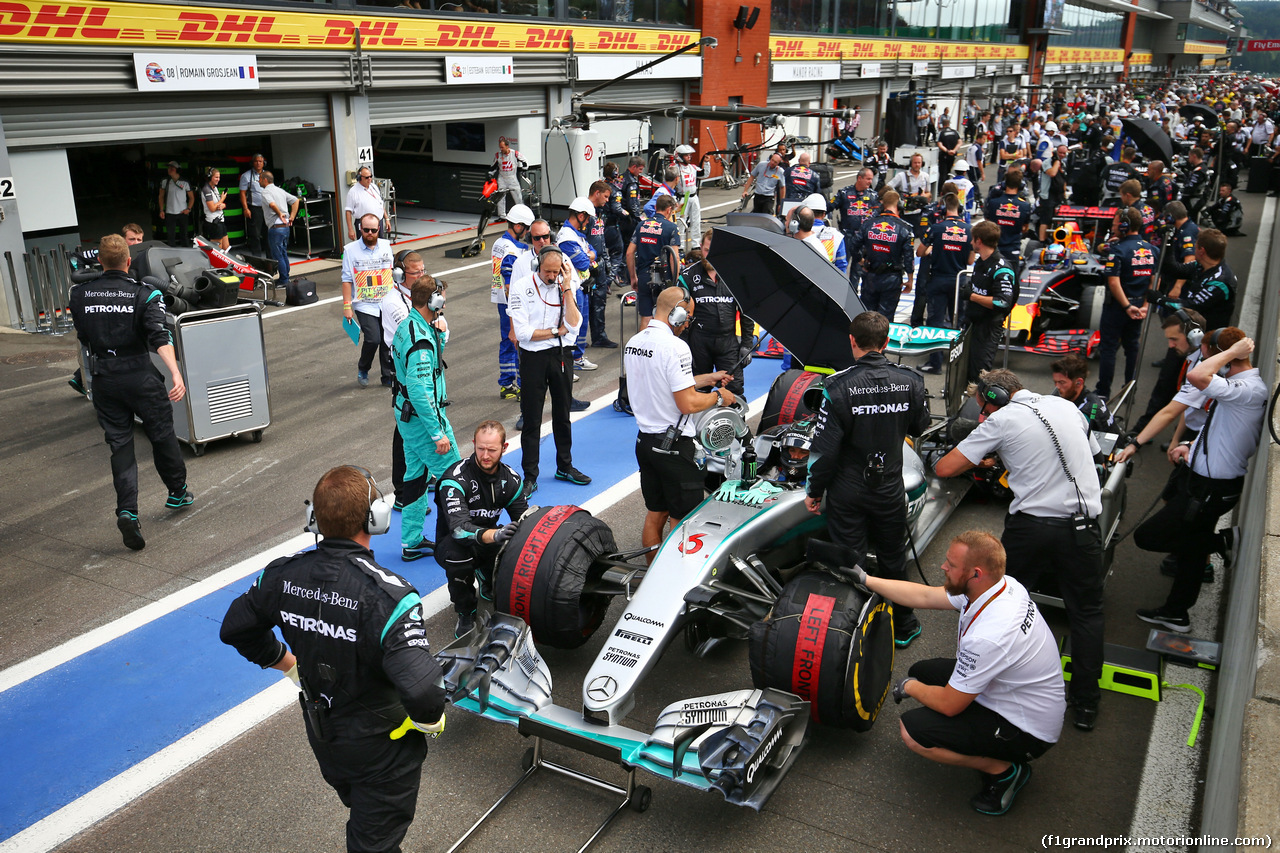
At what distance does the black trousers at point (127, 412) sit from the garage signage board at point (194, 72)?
27.6 ft

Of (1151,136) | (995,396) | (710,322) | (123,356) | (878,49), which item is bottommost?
(710,322)

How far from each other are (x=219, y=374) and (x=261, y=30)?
28.5 ft

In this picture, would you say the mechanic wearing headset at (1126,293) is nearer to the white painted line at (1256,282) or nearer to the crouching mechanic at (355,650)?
the white painted line at (1256,282)

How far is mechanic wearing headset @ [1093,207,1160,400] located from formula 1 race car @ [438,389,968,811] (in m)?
5.03

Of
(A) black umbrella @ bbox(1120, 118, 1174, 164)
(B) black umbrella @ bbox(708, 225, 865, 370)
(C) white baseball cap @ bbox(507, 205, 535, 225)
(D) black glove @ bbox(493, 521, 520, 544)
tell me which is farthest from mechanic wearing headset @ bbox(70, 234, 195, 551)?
(A) black umbrella @ bbox(1120, 118, 1174, 164)

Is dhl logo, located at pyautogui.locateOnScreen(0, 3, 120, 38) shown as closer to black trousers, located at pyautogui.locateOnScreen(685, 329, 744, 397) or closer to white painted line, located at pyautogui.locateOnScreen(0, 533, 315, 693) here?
white painted line, located at pyautogui.locateOnScreen(0, 533, 315, 693)

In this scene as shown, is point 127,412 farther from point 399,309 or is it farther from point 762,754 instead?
point 762,754

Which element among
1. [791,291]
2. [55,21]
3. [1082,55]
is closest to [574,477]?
[791,291]

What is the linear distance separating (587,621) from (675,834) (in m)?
1.35

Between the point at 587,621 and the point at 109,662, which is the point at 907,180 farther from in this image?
the point at 109,662

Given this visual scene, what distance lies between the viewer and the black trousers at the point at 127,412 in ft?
21.5

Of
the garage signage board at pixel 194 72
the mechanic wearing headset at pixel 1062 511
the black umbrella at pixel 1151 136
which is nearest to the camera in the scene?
the mechanic wearing headset at pixel 1062 511

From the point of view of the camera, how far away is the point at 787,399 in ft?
23.8

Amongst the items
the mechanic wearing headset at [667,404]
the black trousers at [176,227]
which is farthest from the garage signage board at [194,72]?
the mechanic wearing headset at [667,404]
